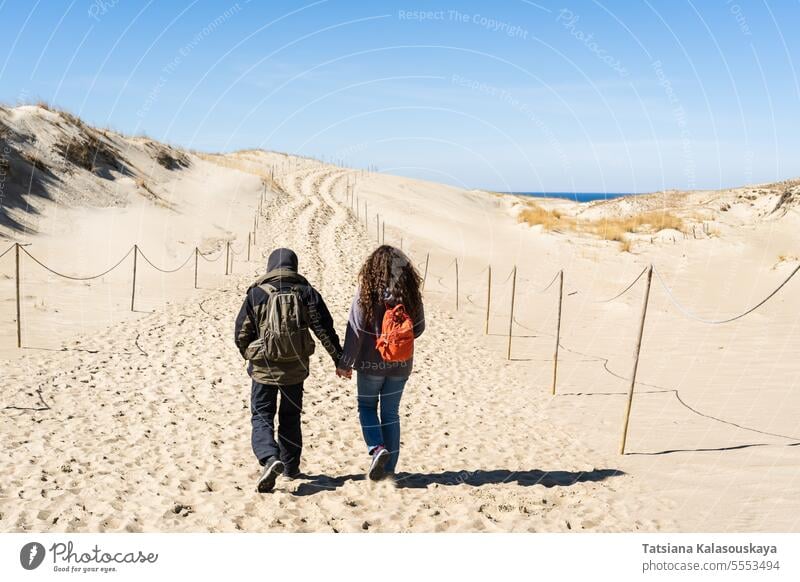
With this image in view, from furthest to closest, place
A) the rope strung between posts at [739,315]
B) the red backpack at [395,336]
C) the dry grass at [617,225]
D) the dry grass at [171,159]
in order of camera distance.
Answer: the dry grass at [171,159], the dry grass at [617,225], the rope strung between posts at [739,315], the red backpack at [395,336]

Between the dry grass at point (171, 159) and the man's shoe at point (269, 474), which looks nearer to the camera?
the man's shoe at point (269, 474)

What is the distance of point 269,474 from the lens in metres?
5.17

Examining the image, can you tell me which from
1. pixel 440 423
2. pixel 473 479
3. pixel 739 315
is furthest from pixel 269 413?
pixel 739 315

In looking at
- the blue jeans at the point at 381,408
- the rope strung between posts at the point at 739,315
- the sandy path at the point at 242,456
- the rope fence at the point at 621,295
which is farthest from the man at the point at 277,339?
the rope strung between posts at the point at 739,315

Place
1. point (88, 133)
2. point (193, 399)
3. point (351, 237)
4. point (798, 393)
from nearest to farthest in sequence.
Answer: point (193, 399) < point (798, 393) < point (351, 237) < point (88, 133)

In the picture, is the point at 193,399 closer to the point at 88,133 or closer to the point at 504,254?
the point at 504,254

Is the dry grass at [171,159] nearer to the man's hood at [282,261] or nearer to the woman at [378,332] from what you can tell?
the man's hood at [282,261]

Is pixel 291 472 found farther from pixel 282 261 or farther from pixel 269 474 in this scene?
pixel 282 261

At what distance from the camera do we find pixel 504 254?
29.9 meters

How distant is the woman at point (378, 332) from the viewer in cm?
504

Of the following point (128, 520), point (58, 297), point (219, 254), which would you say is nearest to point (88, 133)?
point (219, 254)

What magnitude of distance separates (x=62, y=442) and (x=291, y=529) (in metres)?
2.94

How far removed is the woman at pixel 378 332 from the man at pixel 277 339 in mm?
220

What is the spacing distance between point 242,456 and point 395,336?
2.31m
